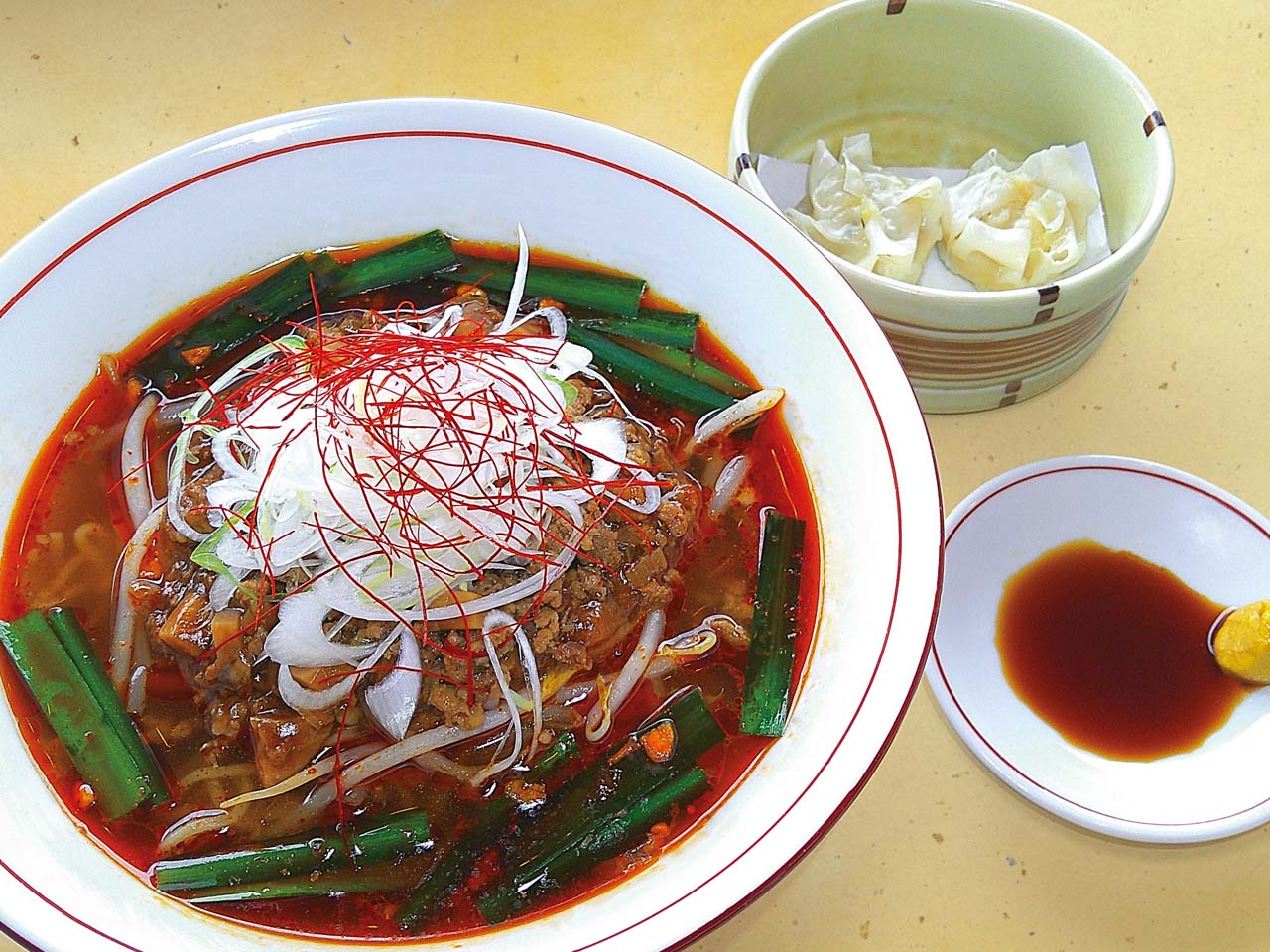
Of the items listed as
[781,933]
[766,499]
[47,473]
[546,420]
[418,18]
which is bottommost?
[781,933]

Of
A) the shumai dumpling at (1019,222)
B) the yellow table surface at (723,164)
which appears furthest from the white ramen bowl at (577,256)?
the shumai dumpling at (1019,222)

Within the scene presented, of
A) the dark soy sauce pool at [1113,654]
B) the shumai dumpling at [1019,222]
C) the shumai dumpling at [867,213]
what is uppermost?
the shumai dumpling at [867,213]

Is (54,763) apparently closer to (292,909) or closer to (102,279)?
(292,909)

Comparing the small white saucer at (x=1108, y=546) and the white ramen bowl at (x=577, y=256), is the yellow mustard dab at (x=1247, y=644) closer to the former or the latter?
the small white saucer at (x=1108, y=546)

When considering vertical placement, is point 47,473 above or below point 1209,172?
above

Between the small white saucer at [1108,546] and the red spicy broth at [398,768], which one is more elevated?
the red spicy broth at [398,768]

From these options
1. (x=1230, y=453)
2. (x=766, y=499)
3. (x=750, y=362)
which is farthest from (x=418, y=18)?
(x=1230, y=453)

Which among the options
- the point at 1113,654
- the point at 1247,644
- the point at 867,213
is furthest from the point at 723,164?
the point at 1247,644
